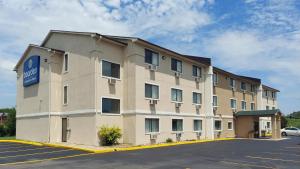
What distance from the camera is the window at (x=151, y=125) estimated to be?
28.6 m

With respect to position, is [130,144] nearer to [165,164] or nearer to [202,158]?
[202,158]

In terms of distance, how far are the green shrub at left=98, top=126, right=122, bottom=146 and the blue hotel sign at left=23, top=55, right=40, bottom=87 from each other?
895 cm

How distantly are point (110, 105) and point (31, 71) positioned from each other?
31.4 ft

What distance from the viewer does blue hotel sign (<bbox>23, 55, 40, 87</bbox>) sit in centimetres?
3108

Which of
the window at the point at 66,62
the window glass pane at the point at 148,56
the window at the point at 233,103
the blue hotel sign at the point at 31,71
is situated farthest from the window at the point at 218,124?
the blue hotel sign at the point at 31,71

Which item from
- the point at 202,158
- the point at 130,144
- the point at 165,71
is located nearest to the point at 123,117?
the point at 130,144

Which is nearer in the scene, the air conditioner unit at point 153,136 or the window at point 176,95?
the air conditioner unit at point 153,136

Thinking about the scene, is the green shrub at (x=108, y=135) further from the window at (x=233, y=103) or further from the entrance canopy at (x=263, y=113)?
the window at (x=233, y=103)

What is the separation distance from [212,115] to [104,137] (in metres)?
15.3

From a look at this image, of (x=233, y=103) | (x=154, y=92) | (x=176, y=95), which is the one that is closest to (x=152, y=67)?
(x=154, y=92)

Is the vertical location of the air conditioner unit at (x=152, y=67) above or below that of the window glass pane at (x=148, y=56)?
below

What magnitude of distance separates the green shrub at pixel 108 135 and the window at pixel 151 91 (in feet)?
14.6

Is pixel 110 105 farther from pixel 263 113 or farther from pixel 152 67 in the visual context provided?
pixel 263 113

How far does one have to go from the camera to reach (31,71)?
32.3 meters
